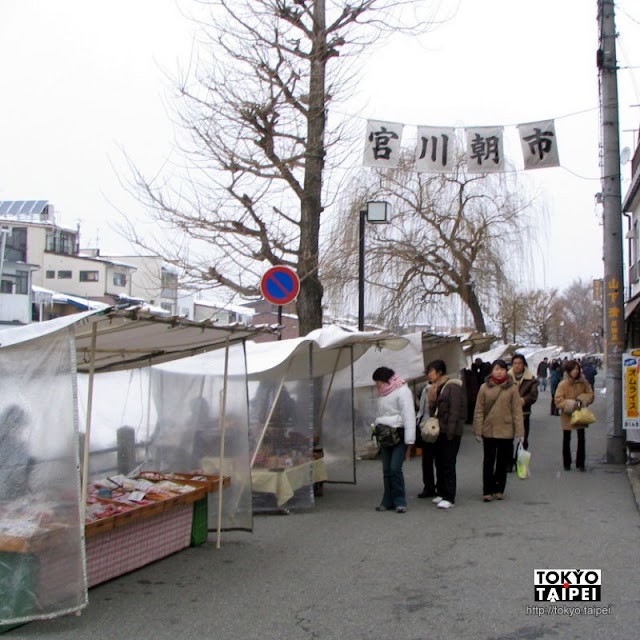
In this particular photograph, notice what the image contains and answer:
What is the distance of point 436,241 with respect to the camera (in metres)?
24.5

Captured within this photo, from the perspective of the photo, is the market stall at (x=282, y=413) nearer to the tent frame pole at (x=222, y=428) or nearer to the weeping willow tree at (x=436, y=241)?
the tent frame pole at (x=222, y=428)

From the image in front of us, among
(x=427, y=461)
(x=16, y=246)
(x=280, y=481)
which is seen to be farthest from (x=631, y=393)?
(x=16, y=246)

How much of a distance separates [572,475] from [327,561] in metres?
6.00

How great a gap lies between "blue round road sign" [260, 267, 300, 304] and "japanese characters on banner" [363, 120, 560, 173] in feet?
10.1

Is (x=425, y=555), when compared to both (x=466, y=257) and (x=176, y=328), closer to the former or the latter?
(x=176, y=328)

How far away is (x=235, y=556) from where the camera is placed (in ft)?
23.2

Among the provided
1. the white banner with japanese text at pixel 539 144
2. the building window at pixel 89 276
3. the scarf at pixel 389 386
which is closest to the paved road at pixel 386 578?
the scarf at pixel 389 386

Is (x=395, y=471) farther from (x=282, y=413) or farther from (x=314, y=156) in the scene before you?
(x=314, y=156)

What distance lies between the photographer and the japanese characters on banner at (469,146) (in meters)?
12.5

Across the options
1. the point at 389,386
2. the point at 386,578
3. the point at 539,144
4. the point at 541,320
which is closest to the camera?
the point at 386,578

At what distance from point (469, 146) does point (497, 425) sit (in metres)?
5.24

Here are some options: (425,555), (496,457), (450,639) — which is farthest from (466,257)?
(450,639)

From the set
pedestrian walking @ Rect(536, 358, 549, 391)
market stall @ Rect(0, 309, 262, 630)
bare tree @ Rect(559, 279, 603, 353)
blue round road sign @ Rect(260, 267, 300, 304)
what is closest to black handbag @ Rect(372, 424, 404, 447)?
blue round road sign @ Rect(260, 267, 300, 304)

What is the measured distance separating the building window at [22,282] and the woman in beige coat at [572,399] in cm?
3650
